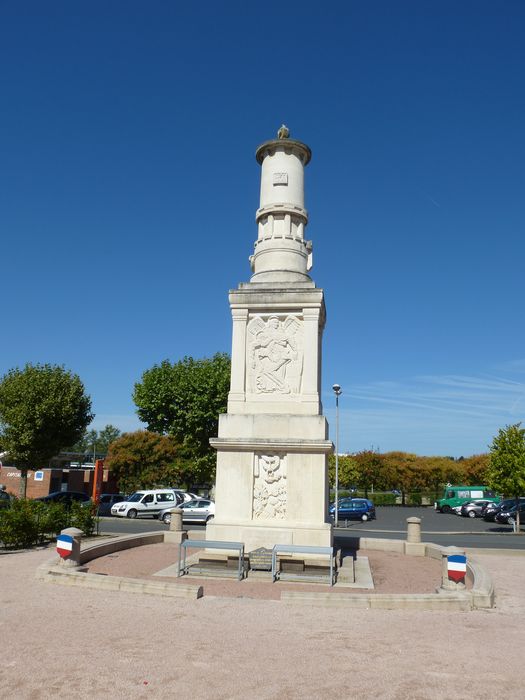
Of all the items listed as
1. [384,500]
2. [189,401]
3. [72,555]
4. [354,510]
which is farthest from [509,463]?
[384,500]

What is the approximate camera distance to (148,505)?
31.9m

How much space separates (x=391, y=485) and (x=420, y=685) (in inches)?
2366

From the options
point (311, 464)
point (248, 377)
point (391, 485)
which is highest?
point (248, 377)

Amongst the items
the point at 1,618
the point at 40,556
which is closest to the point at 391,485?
the point at 40,556

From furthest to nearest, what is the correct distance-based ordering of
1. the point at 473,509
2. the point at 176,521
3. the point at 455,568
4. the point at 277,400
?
the point at 473,509
the point at 176,521
the point at 277,400
the point at 455,568

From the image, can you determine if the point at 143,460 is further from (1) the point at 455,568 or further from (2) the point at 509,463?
(1) the point at 455,568

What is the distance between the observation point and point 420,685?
234 inches

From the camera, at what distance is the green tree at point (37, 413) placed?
2877 centimetres

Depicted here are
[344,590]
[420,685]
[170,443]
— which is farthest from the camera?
[170,443]

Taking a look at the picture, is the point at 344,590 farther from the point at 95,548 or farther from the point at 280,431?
the point at 95,548

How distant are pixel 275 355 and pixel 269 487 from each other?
3.12 meters

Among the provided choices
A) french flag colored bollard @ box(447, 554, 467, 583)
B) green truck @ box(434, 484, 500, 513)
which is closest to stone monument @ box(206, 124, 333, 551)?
french flag colored bollard @ box(447, 554, 467, 583)

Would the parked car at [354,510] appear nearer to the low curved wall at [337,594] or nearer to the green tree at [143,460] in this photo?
the green tree at [143,460]

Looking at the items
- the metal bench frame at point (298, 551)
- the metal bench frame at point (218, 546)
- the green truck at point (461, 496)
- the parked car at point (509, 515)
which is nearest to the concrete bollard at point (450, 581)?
the metal bench frame at point (298, 551)
